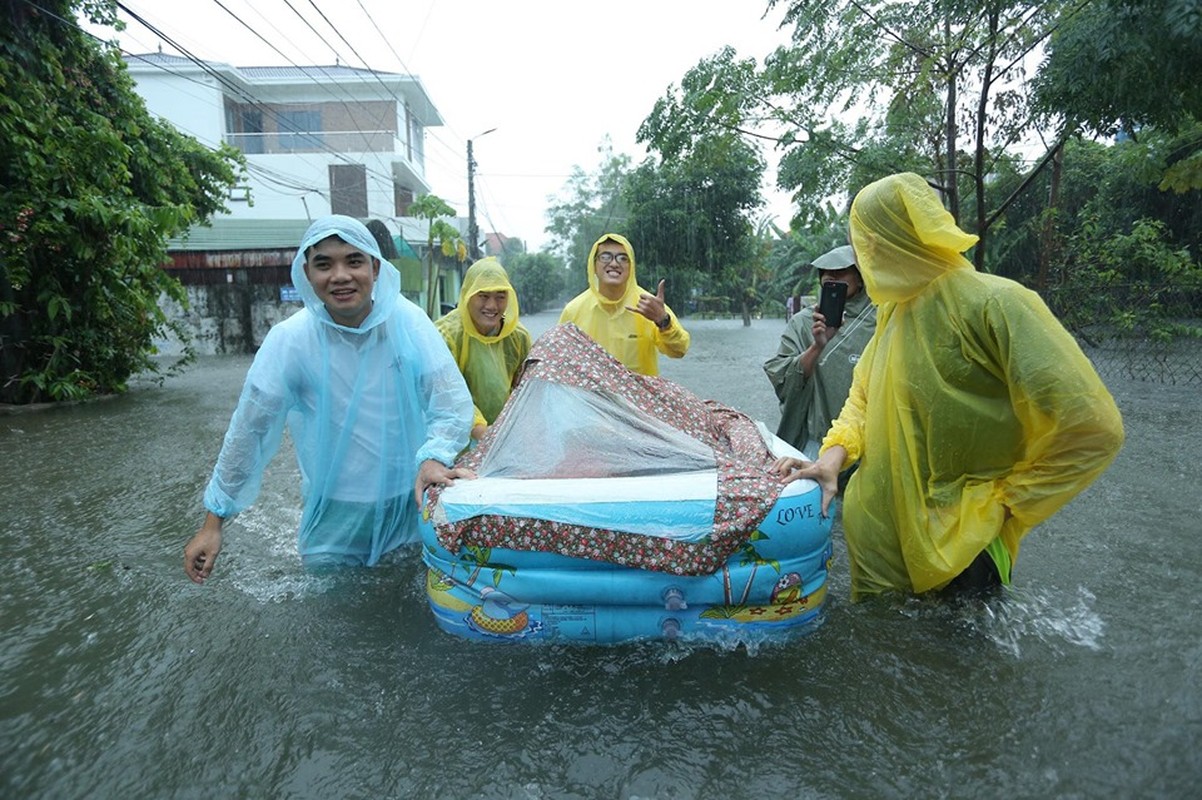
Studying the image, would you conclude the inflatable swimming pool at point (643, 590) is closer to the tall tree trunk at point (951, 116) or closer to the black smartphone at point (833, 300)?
the black smartphone at point (833, 300)

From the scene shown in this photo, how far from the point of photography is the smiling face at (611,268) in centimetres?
437

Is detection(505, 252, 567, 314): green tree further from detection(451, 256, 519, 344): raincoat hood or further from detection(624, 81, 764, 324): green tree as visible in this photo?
detection(451, 256, 519, 344): raincoat hood

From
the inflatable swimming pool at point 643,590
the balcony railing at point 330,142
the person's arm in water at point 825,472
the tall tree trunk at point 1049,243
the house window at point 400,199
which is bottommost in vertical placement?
the inflatable swimming pool at point 643,590

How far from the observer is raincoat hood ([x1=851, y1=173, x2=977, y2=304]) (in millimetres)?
2201

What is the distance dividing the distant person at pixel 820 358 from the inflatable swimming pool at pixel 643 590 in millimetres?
1423

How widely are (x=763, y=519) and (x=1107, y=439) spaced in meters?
0.96

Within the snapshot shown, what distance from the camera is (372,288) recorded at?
9.17 ft

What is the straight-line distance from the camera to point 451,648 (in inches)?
104

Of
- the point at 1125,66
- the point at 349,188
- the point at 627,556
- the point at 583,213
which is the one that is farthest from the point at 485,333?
the point at 583,213

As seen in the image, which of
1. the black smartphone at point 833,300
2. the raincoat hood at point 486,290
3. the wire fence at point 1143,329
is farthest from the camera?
Answer: the wire fence at point 1143,329

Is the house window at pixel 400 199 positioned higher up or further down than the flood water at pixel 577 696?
higher up

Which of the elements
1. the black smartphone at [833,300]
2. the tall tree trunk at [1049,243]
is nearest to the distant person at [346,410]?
the black smartphone at [833,300]

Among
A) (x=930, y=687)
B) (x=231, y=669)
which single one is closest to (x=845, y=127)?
(x=930, y=687)

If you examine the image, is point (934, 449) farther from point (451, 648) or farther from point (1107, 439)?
point (451, 648)
